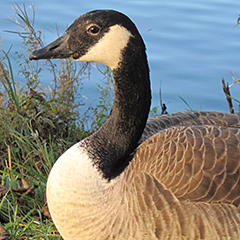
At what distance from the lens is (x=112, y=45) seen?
2723mm

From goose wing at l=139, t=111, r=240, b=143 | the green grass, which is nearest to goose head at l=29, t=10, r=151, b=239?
goose wing at l=139, t=111, r=240, b=143

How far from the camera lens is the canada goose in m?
2.61

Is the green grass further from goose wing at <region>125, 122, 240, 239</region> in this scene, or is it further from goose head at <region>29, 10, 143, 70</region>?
goose head at <region>29, 10, 143, 70</region>

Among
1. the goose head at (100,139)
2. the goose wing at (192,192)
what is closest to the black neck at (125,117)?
the goose head at (100,139)

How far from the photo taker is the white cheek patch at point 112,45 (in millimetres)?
2701

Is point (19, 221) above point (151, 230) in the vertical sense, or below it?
below

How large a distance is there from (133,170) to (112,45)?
0.91 meters

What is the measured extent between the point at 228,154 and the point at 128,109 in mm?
797

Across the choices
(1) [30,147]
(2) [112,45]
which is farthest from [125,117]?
(1) [30,147]

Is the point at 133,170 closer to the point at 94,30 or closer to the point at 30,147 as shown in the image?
the point at 94,30

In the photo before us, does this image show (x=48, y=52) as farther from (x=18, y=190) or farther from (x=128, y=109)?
(x=18, y=190)

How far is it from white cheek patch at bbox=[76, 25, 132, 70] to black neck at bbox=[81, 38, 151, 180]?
0.14 feet

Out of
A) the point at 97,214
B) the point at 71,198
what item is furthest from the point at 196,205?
the point at 71,198

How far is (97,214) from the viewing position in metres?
2.74
